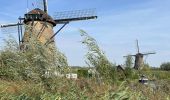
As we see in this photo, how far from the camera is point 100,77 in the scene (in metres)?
6.64

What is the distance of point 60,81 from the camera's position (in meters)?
7.27

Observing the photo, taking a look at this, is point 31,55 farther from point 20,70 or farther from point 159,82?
point 159,82

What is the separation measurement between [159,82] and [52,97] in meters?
1.74

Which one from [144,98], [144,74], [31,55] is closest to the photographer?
[144,98]

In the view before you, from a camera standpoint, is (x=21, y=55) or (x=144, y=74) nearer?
(x=144, y=74)

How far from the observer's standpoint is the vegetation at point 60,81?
6.49 metres

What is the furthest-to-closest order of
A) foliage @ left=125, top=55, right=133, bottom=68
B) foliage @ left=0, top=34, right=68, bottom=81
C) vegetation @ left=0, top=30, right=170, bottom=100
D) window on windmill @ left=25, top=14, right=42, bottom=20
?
window on windmill @ left=25, top=14, right=42, bottom=20, foliage @ left=0, top=34, right=68, bottom=81, foliage @ left=125, top=55, right=133, bottom=68, vegetation @ left=0, top=30, right=170, bottom=100

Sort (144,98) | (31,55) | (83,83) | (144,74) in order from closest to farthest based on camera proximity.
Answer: (144,98), (144,74), (83,83), (31,55)

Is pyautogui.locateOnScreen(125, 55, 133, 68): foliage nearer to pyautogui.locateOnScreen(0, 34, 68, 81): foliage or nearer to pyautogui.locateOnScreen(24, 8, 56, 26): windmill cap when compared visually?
pyautogui.locateOnScreen(0, 34, 68, 81): foliage

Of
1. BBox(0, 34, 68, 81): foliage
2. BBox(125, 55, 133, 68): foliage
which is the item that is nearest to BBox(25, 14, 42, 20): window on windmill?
BBox(0, 34, 68, 81): foliage

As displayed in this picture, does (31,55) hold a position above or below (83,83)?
above

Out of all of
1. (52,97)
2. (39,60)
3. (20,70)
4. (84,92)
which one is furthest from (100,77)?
(20,70)

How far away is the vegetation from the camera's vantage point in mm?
6488

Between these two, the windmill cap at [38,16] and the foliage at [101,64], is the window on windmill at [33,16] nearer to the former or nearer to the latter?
the windmill cap at [38,16]
